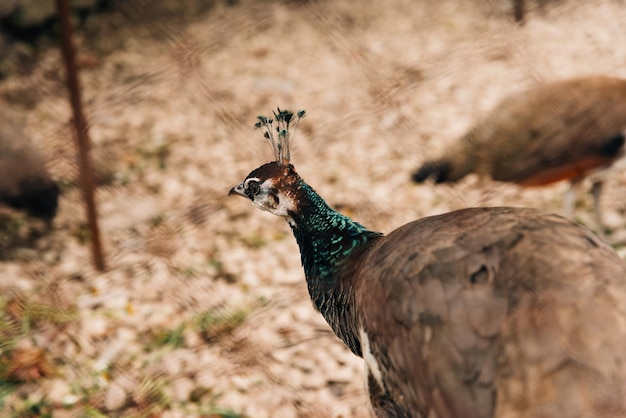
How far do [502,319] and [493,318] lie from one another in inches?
0.7

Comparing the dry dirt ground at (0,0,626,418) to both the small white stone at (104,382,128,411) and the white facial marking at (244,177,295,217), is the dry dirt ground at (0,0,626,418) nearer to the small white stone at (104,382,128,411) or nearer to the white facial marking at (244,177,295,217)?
the small white stone at (104,382,128,411)

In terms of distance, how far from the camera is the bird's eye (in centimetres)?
199

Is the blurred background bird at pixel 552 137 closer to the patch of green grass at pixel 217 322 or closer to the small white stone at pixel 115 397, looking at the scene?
the patch of green grass at pixel 217 322

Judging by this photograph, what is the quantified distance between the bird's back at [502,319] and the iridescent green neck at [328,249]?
26 centimetres

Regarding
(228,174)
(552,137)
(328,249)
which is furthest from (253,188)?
(228,174)

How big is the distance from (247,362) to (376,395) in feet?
2.88

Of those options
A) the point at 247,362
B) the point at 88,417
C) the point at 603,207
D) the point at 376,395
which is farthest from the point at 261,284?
the point at 603,207

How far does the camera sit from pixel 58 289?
Answer: 9.13 ft

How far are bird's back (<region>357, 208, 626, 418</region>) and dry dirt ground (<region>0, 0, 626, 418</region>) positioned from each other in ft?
2.83

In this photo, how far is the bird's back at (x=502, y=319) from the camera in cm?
136

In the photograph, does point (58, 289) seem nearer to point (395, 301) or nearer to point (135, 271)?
point (135, 271)

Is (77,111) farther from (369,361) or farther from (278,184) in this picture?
(369,361)

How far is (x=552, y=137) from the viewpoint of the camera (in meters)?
2.83

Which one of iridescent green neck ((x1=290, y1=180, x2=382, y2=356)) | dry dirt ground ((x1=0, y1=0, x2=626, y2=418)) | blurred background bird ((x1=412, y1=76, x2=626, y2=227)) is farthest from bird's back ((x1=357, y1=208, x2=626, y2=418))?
blurred background bird ((x1=412, y1=76, x2=626, y2=227))
